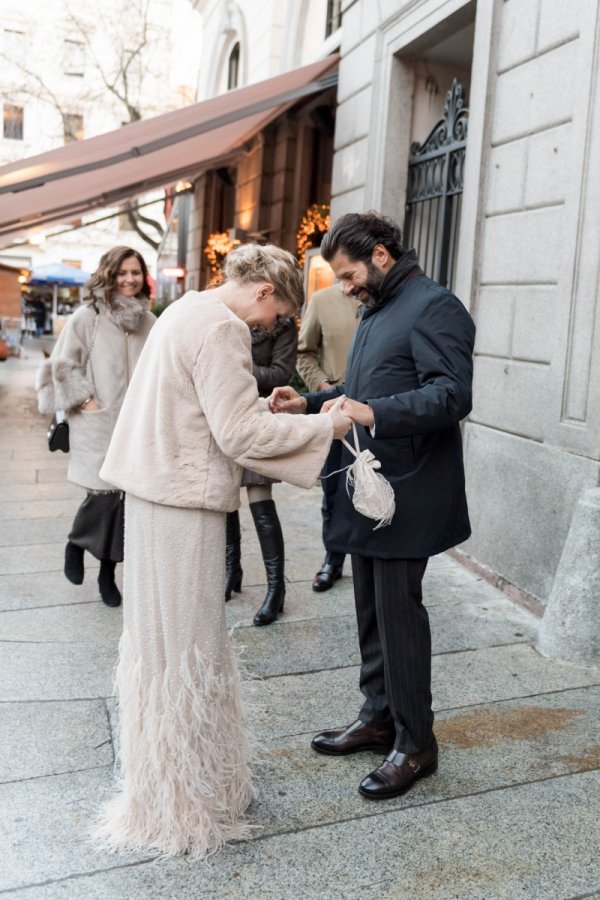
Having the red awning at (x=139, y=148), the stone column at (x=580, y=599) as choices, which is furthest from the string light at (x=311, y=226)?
the stone column at (x=580, y=599)

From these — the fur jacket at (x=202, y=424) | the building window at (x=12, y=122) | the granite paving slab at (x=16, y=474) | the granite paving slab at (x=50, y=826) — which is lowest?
the granite paving slab at (x=50, y=826)

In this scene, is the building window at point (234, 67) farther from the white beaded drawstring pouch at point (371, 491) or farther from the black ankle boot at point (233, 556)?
the white beaded drawstring pouch at point (371, 491)

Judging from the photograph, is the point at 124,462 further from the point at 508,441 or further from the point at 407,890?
the point at 508,441

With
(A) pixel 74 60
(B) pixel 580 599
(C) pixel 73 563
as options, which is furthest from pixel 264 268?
(A) pixel 74 60

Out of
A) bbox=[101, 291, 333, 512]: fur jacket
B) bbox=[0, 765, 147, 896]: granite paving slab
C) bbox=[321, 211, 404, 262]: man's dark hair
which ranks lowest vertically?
bbox=[0, 765, 147, 896]: granite paving slab

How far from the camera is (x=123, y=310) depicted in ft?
14.7

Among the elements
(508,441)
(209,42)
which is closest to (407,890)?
(508,441)

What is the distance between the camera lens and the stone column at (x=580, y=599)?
13.0 ft

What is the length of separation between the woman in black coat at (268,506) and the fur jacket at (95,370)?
690mm

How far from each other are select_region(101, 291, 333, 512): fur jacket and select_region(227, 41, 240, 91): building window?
14.9m

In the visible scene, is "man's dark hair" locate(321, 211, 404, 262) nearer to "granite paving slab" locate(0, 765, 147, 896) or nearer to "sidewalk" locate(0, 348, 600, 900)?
"sidewalk" locate(0, 348, 600, 900)

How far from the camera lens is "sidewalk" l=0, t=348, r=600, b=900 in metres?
2.39

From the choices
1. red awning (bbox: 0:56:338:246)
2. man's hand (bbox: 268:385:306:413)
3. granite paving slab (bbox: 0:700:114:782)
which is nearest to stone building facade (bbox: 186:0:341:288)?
red awning (bbox: 0:56:338:246)

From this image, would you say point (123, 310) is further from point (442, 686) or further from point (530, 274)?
point (442, 686)
